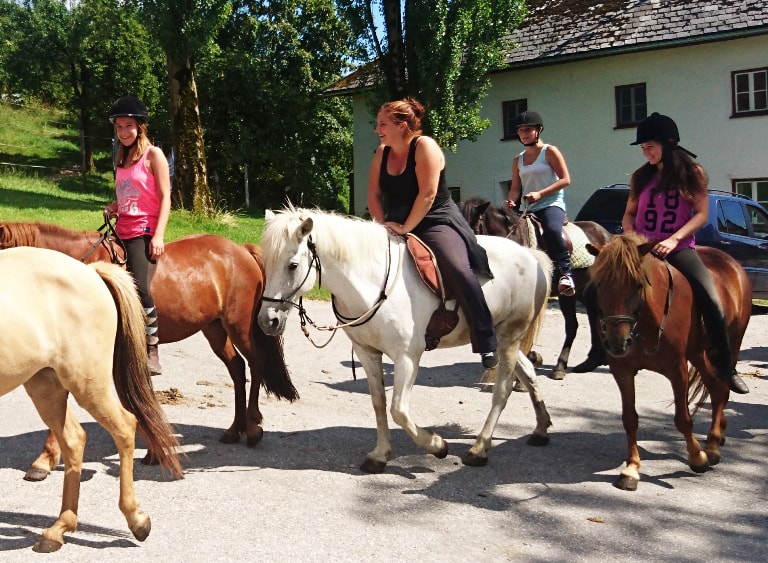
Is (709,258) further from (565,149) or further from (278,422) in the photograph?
(565,149)

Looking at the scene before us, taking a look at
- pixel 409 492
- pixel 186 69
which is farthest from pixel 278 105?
pixel 409 492

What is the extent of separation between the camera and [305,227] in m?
5.00

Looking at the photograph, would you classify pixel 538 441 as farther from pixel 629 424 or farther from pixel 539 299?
pixel 539 299

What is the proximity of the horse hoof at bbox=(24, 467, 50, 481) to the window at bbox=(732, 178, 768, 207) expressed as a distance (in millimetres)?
20345

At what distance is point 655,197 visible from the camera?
5.71 metres

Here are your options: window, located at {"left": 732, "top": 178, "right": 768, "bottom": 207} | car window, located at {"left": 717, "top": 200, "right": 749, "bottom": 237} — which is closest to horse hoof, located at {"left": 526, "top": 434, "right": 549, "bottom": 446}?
car window, located at {"left": 717, "top": 200, "right": 749, "bottom": 237}

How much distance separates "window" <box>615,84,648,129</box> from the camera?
23281 millimetres

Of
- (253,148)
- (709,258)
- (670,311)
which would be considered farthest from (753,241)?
(253,148)

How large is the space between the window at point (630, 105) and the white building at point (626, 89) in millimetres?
30

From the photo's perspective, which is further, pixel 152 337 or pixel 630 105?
pixel 630 105

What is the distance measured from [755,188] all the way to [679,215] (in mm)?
17860

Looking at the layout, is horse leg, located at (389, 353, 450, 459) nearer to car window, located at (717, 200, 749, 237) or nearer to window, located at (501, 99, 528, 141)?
car window, located at (717, 200, 749, 237)

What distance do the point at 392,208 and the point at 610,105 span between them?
64.9 ft

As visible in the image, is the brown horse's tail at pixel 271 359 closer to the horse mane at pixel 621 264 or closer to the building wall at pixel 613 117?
the horse mane at pixel 621 264
